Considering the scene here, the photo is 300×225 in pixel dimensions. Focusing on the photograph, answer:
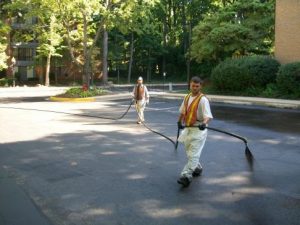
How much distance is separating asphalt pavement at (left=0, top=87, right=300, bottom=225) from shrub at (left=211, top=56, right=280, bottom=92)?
39.6 feet

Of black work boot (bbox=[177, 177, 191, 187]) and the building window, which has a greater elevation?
the building window

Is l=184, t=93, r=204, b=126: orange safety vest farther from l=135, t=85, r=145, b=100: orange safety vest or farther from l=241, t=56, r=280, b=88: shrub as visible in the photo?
l=241, t=56, r=280, b=88: shrub

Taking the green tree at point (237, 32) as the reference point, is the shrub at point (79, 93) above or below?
below

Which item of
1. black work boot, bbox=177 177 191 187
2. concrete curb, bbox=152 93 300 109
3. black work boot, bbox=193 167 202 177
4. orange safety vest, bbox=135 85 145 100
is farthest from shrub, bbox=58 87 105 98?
black work boot, bbox=177 177 191 187

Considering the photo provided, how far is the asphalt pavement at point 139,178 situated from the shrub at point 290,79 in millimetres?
9891

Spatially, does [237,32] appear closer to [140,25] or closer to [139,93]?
[140,25]

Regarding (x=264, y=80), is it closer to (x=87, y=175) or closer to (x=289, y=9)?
(x=289, y=9)

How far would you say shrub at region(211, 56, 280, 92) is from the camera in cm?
2614

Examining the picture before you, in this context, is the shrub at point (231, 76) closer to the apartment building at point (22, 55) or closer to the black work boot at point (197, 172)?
the black work boot at point (197, 172)

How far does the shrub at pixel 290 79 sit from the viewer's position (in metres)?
23.6

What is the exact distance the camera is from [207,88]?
29734 millimetres

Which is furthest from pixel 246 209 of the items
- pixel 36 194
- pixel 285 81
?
pixel 285 81

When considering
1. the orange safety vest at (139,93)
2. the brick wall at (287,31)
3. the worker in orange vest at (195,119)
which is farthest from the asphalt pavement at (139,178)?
the brick wall at (287,31)

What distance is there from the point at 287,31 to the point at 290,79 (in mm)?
4581
